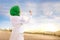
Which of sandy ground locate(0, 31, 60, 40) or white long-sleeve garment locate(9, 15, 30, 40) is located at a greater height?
white long-sleeve garment locate(9, 15, 30, 40)

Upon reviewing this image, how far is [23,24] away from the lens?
4.37 feet

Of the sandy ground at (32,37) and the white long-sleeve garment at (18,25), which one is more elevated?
the white long-sleeve garment at (18,25)

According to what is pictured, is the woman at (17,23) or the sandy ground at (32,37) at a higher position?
the woman at (17,23)

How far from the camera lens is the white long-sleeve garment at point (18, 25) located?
1.29 meters

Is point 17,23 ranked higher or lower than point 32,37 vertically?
higher

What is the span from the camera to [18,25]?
1.31m

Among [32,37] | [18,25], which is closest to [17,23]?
[18,25]

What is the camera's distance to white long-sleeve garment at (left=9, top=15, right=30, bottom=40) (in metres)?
1.29

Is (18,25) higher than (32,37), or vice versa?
(18,25)

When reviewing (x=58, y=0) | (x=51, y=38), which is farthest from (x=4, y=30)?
(x=58, y=0)

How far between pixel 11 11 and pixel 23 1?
171 millimetres

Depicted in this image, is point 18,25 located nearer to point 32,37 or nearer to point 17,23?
point 17,23

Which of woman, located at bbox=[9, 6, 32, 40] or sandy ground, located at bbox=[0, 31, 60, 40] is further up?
woman, located at bbox=[9, 6, 32, 40]

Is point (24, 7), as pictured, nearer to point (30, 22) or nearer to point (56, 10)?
point (30, 22)
